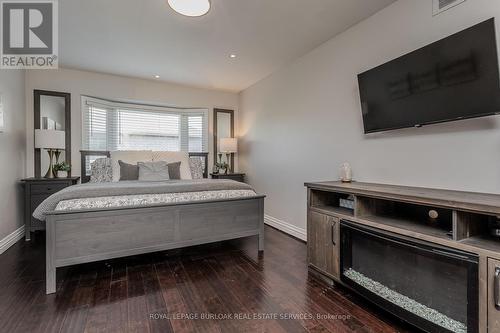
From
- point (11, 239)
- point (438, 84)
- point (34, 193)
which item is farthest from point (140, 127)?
point (438, 84)

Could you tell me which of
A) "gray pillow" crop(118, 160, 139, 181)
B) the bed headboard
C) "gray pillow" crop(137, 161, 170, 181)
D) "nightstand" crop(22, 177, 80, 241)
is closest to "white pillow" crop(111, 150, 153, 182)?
"gray pillow" crop(118, 160, 139, 181)

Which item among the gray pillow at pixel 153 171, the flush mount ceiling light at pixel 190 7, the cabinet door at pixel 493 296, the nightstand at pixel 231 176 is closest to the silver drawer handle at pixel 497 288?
the cabinet door at pixel 493 296

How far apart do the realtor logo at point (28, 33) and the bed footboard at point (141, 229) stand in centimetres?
201

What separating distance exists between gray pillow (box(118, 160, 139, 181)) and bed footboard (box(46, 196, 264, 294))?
1.39 metres

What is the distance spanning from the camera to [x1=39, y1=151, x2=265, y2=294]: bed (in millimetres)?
2143

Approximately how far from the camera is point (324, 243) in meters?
2.30

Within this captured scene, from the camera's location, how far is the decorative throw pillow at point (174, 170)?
3900mm

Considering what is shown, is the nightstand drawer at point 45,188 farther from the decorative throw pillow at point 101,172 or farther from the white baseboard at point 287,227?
the white baseboard at point 287,227

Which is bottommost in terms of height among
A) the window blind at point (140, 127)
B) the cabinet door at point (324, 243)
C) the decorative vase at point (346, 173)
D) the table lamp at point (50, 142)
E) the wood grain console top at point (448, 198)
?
the cabinet door at point (324, 243)

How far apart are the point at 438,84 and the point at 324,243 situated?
1.58m

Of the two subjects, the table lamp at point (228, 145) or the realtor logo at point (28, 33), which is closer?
the realtor logo at point (28, 33)

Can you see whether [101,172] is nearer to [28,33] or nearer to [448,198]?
[28,33]

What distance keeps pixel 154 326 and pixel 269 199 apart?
2878 millimetres

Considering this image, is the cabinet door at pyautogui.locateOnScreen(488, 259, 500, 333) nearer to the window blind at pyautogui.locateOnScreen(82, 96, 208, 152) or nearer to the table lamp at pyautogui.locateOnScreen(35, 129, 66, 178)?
the window blind at pyautogui.locateOnScreen(82, 96, 208, 152)
